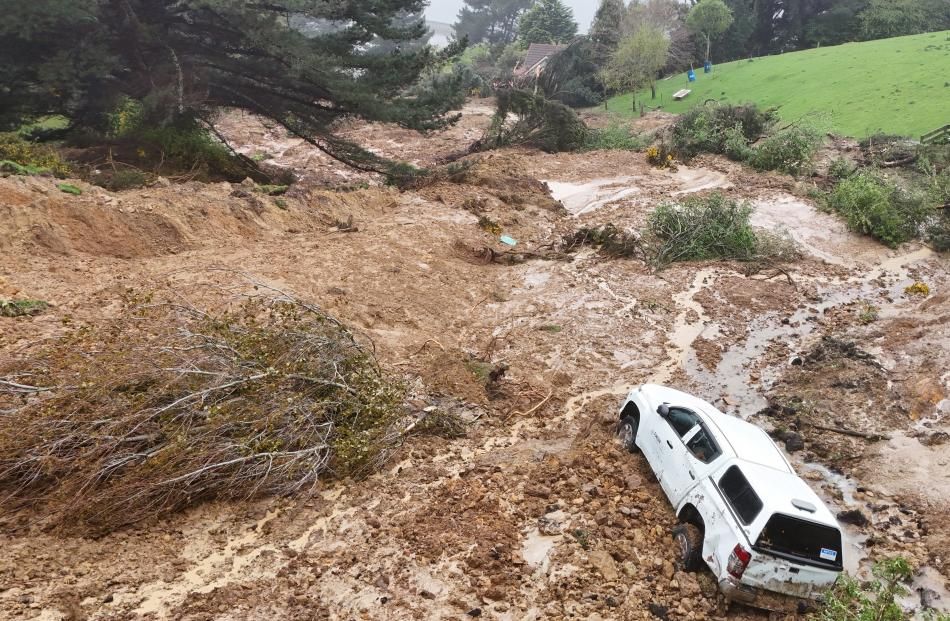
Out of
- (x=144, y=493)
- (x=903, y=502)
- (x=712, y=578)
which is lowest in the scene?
(x=903, y=502)

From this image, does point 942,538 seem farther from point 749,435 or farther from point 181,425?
point 181,425

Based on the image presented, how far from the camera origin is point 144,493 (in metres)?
6.15

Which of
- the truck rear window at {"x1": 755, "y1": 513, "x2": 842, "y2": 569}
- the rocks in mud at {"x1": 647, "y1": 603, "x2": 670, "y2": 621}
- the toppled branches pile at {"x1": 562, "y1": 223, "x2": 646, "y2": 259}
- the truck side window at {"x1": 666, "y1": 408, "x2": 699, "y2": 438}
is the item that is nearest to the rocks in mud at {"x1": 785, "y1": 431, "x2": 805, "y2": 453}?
the truck side window at {"x1": 666, "y1": 408, "x2": 699, "y2": 438}

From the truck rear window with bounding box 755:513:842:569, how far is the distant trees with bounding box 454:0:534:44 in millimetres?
89830

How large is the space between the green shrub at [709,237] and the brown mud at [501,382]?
654mm

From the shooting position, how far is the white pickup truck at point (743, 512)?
5.62m

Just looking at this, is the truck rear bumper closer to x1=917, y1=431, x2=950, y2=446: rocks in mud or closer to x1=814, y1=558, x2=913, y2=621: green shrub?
x1=814, y1=558, x2=913, y2=621: green shrub

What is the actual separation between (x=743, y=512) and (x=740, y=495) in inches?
7.9

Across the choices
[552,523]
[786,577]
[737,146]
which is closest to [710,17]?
[737,146]

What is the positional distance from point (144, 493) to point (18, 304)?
5.18 m

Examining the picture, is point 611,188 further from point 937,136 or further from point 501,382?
point 501,382

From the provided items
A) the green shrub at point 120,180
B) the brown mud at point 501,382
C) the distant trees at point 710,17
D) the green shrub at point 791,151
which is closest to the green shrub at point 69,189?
the brown mud at point 501,382

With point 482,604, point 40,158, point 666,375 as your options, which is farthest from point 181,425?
point 40,158

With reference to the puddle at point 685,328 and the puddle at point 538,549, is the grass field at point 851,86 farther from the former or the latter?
the puddle at point 538,549
